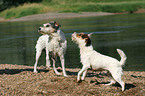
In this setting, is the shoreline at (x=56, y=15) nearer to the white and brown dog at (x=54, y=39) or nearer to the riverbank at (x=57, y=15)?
the riverbank at (x=57, y=15)

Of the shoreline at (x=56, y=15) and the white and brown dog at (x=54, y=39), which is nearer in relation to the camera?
the white and brown dog at (x=54, y=39)

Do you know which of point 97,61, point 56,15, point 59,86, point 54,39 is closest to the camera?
point 97,61

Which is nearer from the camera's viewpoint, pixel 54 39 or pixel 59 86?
pixel 59 86

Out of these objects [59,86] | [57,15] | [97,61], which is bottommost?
[59,86]

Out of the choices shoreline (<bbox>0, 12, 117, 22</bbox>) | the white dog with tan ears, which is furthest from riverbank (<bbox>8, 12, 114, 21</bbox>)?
the white dog with tan ears

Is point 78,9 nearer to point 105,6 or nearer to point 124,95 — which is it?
point 105,6

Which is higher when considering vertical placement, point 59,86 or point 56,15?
point 56,15

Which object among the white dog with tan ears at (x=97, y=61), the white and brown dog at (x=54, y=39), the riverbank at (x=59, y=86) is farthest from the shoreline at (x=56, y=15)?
the white dog with tan ears at (x=97, y=61)

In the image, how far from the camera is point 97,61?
33.9 feet

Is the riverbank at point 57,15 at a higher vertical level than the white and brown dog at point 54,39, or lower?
lower

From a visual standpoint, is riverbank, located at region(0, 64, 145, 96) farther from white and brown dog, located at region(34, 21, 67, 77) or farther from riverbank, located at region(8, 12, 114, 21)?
riverbank, located at region(8, 12, 114, 21)

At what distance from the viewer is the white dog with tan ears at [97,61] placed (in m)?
10.1

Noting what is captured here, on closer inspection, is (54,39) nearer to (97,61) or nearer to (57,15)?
(97,61)

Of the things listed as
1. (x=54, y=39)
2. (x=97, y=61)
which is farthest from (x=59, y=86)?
(x=54, y=39)
